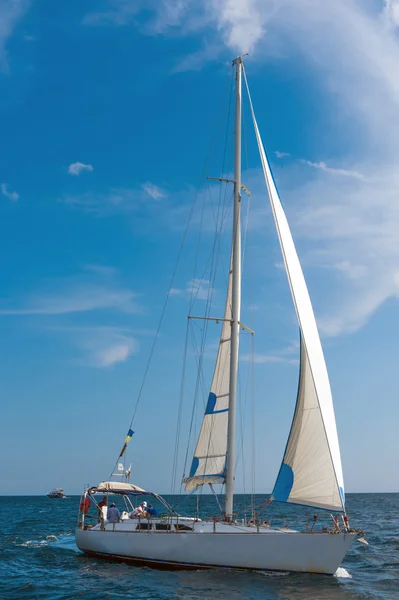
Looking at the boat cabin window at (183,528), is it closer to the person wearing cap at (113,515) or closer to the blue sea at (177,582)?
the blue sea at (177,582)

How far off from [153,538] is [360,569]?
25.5ft

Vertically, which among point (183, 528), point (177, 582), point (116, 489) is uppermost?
point (116, 489)

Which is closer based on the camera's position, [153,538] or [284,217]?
[153,538]

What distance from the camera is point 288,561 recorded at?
16.0 meters

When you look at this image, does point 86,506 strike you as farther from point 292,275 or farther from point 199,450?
point 292,275

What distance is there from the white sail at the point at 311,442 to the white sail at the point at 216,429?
320cm

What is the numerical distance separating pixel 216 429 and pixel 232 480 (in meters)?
1.94

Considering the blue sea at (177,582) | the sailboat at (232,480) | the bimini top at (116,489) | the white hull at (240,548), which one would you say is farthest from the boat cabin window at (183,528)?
the bimini top at (116,489)

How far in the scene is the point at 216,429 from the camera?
2038cm

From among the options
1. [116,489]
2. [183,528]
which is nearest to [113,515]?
[116,489]

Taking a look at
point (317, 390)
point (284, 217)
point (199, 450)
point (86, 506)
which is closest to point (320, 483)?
point (317, 390)

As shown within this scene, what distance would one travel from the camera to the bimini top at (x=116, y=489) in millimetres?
22703

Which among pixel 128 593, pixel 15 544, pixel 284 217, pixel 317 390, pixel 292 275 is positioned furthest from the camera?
pixel 15 544

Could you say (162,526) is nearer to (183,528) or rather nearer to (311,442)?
(183,528)
